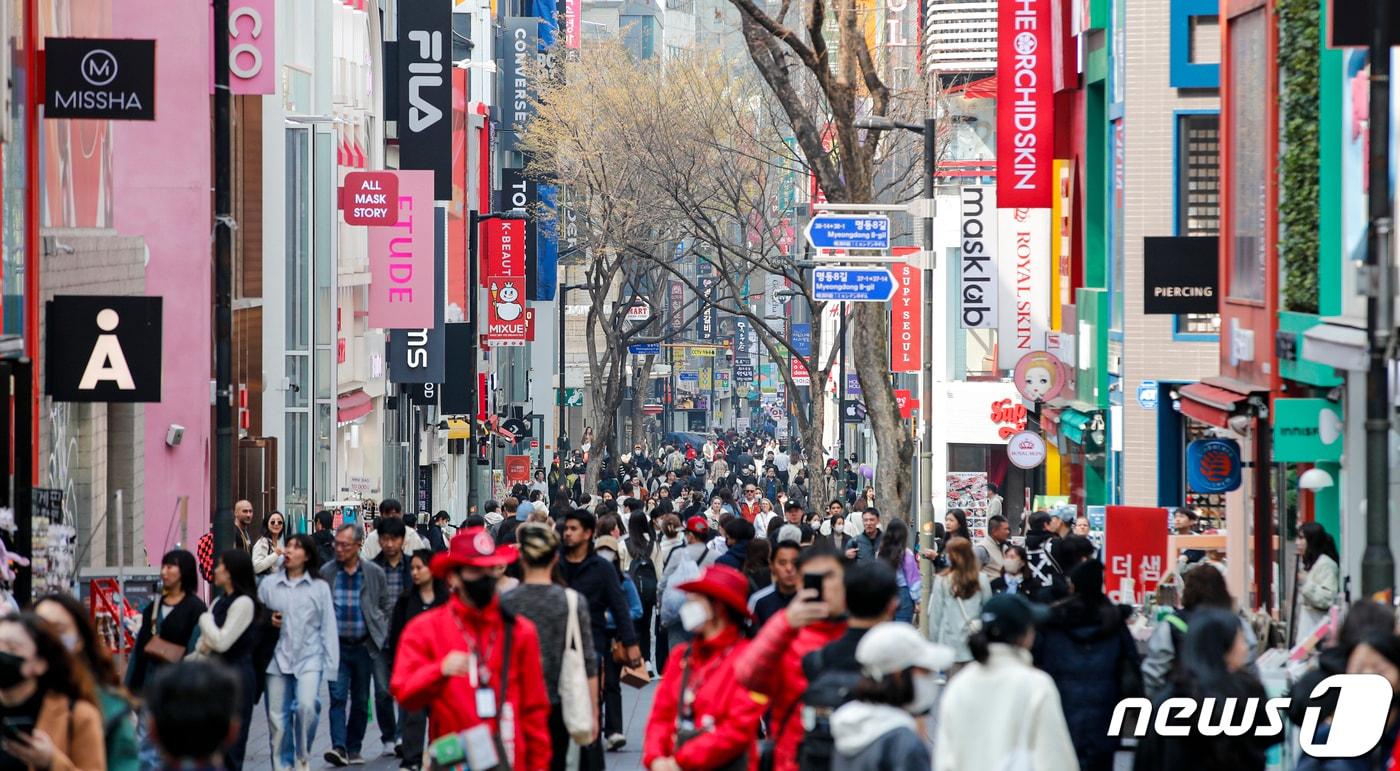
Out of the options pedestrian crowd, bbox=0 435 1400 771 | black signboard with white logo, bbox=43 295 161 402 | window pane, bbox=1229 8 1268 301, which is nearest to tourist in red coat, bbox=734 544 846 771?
pedestrian crowd, bbox=0 435 1400 771

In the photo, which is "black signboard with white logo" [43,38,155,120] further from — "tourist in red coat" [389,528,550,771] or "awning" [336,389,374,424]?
"awning" [336,389,374,424]

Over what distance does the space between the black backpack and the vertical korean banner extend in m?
12.6

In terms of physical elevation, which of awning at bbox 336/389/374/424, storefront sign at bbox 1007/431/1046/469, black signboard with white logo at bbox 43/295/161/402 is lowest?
storefront sign at bbox 1007/431/1046/469

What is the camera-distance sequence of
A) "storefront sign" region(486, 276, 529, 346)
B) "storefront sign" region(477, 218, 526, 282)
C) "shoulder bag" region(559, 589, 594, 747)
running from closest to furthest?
"shoulder bag" region(559, 589, 594, 747)
"storefront sign" region(486, 276, 529, 346)
"storefront sign" region(477, 218, 526, 282)

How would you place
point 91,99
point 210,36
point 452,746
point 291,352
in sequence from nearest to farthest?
point 452,746
point 91,99
point 210,36
point 291,352

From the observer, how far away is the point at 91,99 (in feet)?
61.0

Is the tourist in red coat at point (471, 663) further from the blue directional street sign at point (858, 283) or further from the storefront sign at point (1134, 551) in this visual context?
the blue directional street sign at point (858, 283)

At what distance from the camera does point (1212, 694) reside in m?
8.20

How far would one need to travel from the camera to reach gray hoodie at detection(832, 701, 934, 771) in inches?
292

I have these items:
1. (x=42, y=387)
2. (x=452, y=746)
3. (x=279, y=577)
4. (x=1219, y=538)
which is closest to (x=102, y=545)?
(x=42, y=387)

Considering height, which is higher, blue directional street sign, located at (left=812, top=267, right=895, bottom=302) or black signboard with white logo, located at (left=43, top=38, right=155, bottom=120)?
black signboard with white logo, located at (left=43, top=38, right=155, bottom=120)

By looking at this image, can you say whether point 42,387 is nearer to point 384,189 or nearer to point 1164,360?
point 1164,360

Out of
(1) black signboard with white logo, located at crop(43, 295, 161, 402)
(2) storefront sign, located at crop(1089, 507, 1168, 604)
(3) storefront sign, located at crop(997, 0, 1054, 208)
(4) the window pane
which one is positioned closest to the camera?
(1) black signboard with white logo, located at crop(43, 295, 161, 402)

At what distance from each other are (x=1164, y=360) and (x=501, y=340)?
31188 mm
